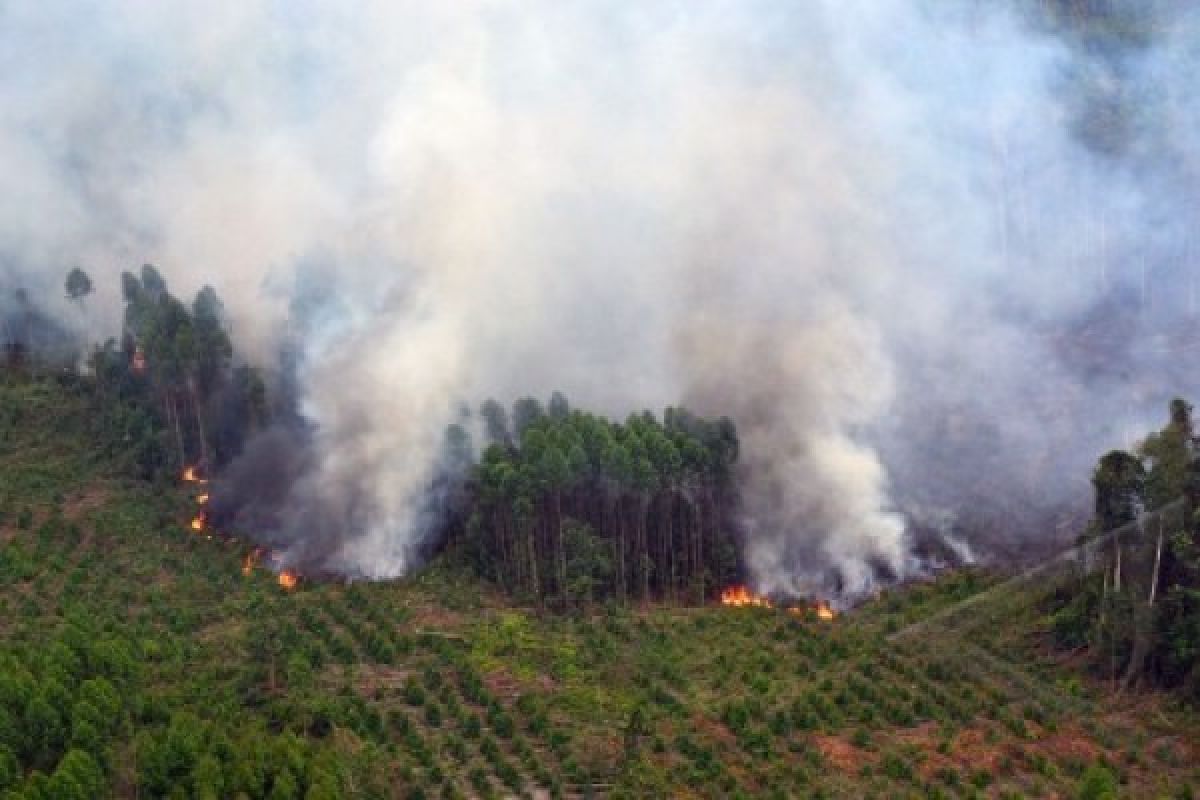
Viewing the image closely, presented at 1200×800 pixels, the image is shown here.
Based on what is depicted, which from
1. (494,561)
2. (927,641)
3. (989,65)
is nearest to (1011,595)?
(927,641)

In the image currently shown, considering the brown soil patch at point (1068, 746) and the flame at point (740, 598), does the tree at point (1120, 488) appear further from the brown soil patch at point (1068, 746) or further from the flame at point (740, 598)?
the flame at point (740, 598)

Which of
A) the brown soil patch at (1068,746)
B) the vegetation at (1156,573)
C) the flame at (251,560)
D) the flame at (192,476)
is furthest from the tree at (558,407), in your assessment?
the brown soil patch at (1068,746)

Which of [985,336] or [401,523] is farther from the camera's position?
A: [985,336]

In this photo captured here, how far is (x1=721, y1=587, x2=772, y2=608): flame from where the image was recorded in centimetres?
8144

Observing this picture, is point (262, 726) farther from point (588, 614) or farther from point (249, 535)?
point (249, 535)

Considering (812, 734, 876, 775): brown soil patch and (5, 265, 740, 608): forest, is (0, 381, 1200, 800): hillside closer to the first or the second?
(812, 734, 876, 775): brown soil patch

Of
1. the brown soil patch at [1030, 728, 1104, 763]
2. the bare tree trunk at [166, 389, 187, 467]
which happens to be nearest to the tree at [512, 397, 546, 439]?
the bare tree trunk at [166, 389, 187, 467]

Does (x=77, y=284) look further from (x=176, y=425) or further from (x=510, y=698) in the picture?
(x=510, y=698)

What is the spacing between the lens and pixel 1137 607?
6394 centimetres

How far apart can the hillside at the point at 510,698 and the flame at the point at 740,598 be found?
3.58 meters

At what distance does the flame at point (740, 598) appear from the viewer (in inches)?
3206

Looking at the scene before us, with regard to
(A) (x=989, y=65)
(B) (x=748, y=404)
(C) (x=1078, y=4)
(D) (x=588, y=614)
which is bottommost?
(D) (x=588, y=614)

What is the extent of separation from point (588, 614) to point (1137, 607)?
90.1 ft

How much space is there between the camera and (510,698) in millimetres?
64312
